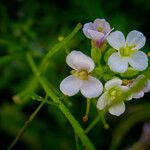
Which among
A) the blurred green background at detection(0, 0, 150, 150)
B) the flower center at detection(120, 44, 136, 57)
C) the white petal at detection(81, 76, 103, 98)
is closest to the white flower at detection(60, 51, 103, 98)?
the white petal at detection(81, 76, 103, 98)

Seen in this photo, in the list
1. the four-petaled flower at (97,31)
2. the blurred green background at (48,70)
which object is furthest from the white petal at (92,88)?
the blurred green background at (48,70)

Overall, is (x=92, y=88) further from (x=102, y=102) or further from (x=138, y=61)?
(x=138, y=61)

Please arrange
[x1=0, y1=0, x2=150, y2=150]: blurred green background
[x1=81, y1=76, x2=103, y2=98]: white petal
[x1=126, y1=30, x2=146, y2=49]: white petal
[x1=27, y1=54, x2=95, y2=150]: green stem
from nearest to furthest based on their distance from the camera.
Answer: [x1=27, y1=54, x2=95, y2=150]: green stem, [x1=81, y1=76, x2=103, y2=98]: white petal, [x1=126, y1=30, x2=146, y2=49]: white petal, [x1=0, y1=0, x2=150, y2=150]: blurred green background

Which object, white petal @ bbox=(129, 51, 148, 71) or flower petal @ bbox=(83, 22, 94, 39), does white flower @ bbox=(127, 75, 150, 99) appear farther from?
flower petal @ bbox=(83, 22, 94, 39)

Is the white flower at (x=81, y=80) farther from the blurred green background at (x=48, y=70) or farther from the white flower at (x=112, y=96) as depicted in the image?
the blurred green background at (x=48, y=70)

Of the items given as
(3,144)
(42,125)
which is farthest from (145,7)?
(3,144)

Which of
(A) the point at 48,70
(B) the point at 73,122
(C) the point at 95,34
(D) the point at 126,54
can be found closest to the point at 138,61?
(D) the point at 126,54
